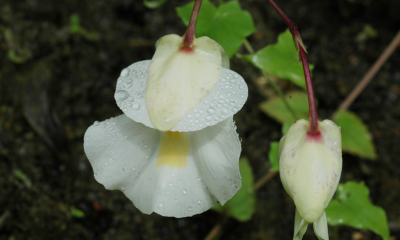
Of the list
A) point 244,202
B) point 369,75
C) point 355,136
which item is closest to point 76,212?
point 244,202

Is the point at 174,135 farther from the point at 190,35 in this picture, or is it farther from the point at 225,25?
the point at 225,25

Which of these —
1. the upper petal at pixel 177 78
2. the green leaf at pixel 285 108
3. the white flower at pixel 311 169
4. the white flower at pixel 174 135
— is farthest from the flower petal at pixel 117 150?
the green leaf at pixel 285 108

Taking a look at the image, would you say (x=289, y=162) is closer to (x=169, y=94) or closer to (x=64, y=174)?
(x=169, y=94)

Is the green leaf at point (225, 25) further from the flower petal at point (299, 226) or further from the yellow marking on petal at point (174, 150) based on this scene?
the flower petal at point (299, 226)

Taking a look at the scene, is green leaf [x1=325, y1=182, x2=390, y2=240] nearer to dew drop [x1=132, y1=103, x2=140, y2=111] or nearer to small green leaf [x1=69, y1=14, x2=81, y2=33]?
dew drop [x1=132, y1=103, x2=140, y2=111]

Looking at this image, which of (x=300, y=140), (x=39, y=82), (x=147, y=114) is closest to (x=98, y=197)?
(x=39, y=82)
